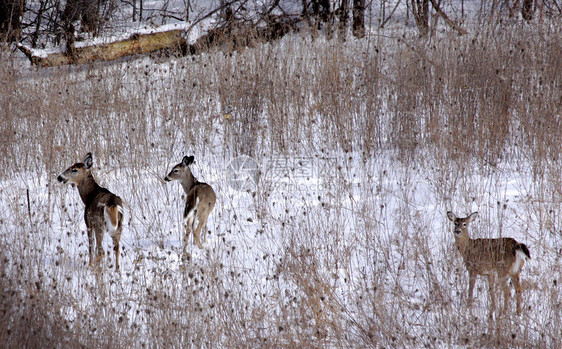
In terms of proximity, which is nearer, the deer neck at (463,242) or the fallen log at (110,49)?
the deer neck at (463,242)

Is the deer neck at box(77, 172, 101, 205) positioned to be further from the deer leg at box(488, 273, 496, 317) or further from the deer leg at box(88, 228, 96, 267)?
the deer leg at box(488, 273, 496, 317)

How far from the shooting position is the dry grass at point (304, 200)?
12.8ft

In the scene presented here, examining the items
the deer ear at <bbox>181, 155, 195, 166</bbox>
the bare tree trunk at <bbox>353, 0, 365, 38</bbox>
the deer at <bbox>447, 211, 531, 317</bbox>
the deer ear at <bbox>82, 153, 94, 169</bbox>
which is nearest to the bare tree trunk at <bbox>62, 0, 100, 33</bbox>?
the bare tree trunk at <bbox>353, 0, 365, 38</bbox>

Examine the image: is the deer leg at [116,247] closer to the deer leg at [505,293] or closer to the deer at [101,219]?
the deer at [101,219]

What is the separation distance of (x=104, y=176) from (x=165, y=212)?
1158 millimetres

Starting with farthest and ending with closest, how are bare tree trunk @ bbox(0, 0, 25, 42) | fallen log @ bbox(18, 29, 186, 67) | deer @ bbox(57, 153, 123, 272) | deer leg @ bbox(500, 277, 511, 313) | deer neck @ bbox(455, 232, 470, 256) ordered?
bare tree trunk @ bbox(0, 0, 25, 42), fallen log @ bbox(18, 29, 186, 67), deer @ bbox(57, 153, 123, 272), deer neck @ bbox(455, 232, 470, 256), deer leg @ bbox(500, 277, 511, 313)

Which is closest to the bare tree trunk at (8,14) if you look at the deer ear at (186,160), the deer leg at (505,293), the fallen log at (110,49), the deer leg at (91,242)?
the fallen log at (110,49)

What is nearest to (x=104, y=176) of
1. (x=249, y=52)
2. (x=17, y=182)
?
(x=17, y=182)

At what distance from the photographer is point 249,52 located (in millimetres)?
8836

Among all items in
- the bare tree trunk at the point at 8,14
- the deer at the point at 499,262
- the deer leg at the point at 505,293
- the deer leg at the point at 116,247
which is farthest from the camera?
the bare tree trunk at the point at 8,14

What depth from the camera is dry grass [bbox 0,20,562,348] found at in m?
3.89

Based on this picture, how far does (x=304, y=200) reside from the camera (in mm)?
5426

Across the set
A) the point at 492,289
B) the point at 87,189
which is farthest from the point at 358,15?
the point at 492,289

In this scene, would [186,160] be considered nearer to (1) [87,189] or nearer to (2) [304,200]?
(1) [87,189]
